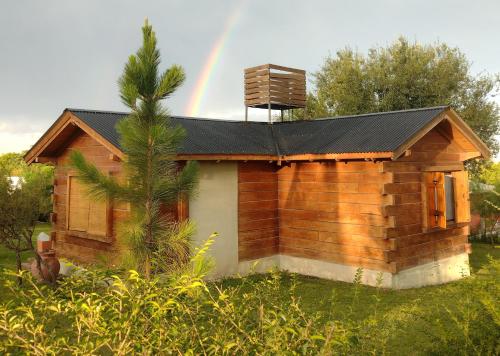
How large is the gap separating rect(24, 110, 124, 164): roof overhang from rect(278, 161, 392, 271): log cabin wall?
5.15 metres

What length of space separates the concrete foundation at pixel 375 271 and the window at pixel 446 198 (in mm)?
1078

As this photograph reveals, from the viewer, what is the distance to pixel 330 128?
1179 cm

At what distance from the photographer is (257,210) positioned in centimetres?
1117

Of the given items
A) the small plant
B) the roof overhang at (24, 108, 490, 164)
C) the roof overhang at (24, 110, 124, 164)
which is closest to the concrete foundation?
the roof overhang at (24, 108, 490, 164)

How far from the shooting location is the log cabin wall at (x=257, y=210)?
1084cm

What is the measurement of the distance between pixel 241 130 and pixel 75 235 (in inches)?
212

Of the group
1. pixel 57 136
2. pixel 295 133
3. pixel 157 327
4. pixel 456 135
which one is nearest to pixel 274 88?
pixel 295 133

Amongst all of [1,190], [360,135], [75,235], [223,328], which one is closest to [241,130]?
[360,135]

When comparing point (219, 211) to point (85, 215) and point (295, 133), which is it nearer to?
point (85, 215)

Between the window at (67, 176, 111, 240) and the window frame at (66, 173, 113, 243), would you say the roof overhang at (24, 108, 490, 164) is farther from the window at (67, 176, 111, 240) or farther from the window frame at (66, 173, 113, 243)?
the window at (67, 176, 111, 240)

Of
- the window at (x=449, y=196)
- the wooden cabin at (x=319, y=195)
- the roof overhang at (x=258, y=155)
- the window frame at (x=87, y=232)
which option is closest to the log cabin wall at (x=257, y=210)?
the wooden cabin at (x=319, y=195)

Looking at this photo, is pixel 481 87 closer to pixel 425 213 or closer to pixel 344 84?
pixel 344 84

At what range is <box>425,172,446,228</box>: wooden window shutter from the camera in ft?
34.3

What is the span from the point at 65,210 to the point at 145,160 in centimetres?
661
